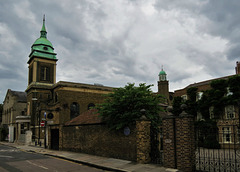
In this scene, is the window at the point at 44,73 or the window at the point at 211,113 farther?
the window at the point at 44,73

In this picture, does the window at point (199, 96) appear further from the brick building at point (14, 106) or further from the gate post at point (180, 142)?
the brick building at point (14, 106)

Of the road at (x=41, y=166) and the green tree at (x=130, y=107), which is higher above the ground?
the green tree at (x=130, y=107)

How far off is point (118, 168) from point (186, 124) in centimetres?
427

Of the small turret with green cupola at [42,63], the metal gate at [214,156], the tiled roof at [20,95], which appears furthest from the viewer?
the tiled roof at [20,95]

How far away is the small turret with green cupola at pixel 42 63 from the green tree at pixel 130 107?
3403 centimetres

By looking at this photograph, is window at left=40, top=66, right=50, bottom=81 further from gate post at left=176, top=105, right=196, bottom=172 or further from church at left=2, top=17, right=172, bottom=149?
gate post at left=176, top=105, right=196, bottom=172

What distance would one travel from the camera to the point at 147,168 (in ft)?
34.1

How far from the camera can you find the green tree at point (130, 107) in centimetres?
1271

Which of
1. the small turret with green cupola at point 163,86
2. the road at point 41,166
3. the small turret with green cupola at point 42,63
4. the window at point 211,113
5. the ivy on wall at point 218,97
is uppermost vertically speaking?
the small turret with green cupola at point 42,63

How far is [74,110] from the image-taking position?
1459 inches

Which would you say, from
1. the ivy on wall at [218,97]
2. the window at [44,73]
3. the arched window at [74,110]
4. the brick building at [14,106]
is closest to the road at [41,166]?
the ivy on wall at [218,97]

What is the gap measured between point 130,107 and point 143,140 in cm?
249

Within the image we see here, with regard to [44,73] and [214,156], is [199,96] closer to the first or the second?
[214,156]

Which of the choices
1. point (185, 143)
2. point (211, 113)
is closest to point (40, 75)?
point (211, 113)
